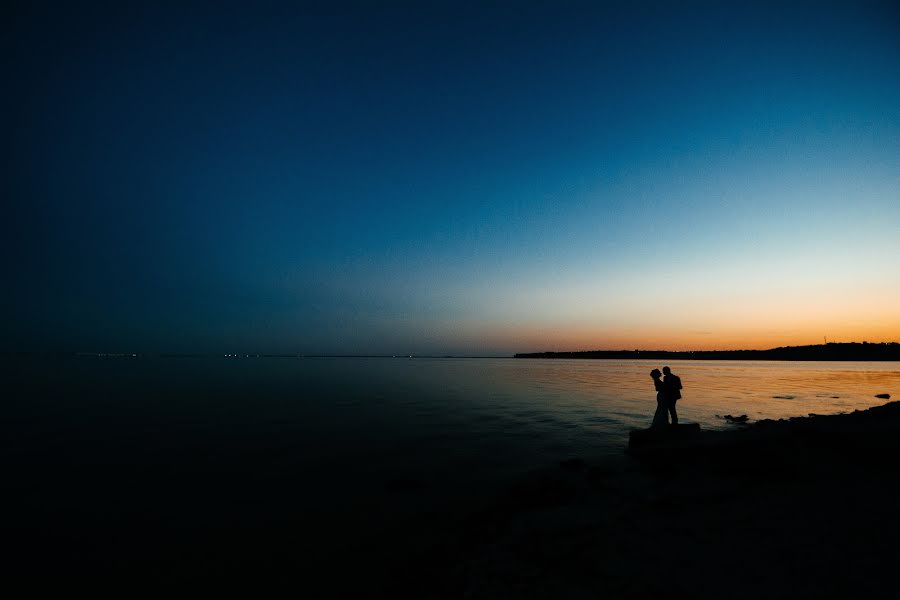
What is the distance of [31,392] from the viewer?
3853 cm

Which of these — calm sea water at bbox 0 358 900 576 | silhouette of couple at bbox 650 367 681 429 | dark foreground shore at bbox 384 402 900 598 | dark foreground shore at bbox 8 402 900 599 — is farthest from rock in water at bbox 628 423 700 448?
dark foreground shore at bbox 384 402 900 598

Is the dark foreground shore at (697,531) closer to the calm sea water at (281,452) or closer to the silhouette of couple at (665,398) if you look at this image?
the calm sea water at (281,452)

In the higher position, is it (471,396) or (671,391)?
(671,391)

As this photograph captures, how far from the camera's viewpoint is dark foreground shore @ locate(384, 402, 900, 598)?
20.2 feet

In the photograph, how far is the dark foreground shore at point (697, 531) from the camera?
6.17 meters

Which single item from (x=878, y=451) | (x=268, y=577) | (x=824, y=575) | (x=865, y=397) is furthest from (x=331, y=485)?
(x=865, y=397)

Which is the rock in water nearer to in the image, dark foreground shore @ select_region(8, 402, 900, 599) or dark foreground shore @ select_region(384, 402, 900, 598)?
dark foreground shore @ select_region(8, 402, 900, 599)

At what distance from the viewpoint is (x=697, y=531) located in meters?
7.99

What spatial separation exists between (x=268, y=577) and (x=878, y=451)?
17431mm

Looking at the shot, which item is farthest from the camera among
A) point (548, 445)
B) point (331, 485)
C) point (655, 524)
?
point (548, 445)

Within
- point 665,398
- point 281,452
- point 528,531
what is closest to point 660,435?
point 665,398

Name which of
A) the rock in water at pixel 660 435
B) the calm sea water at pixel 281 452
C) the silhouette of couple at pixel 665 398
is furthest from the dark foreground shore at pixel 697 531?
the silhouette of couple at pixel 665 398

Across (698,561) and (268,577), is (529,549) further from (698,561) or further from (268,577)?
(268,577)

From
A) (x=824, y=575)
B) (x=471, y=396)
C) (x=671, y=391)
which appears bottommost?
(x=471, y=396)
